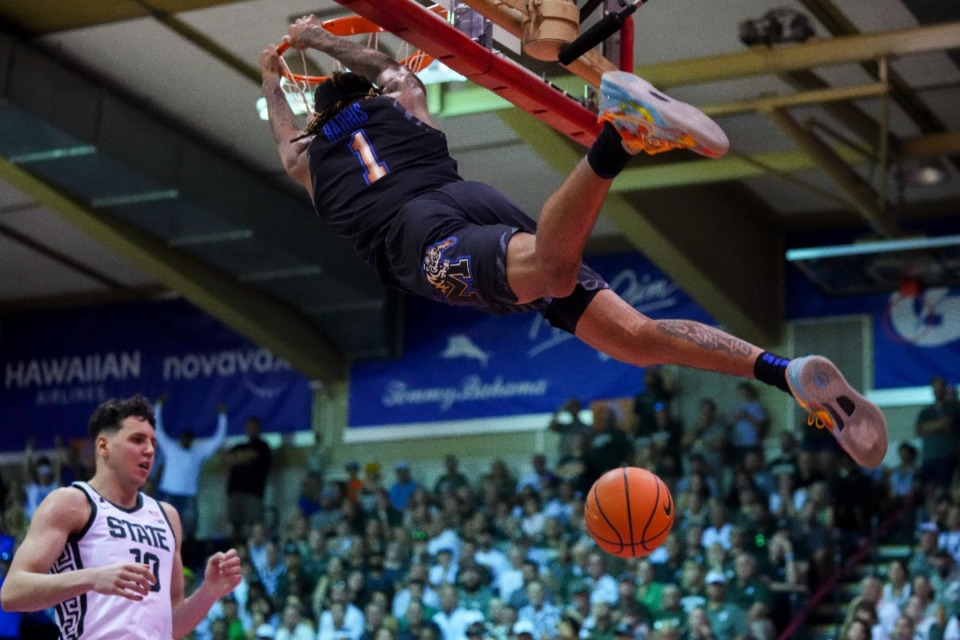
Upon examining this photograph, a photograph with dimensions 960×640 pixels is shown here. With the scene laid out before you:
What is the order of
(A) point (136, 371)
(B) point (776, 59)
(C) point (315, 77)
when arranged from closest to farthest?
1. (C) point (315, 77)
2. (B) point (776, 59)
3. (A) point (136, 371)

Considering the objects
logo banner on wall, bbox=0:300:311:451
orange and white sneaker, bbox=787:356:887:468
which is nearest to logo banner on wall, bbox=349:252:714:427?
logo banner on wall, bbox=0:300:311:451

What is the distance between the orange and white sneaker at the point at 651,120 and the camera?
4211 millimetres

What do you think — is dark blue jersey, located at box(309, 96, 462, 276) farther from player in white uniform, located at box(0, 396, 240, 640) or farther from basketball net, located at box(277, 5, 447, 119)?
player in white uniform, located at box(0, 396, 240, 640)

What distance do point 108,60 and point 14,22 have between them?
106cm

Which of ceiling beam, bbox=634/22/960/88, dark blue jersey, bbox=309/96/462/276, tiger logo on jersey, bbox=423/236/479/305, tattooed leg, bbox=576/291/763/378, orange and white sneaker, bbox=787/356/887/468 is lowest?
orange and white sneaker, bbox=787/356/887/468

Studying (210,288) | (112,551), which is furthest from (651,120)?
(210,288)

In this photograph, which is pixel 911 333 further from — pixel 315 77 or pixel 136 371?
pixel 315 77

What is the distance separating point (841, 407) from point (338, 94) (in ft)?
7.74

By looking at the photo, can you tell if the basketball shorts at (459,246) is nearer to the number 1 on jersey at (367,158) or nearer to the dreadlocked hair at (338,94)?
the number 1 on jersey at (367,158)

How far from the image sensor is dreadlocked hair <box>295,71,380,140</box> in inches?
221

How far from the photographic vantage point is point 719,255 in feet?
53.9

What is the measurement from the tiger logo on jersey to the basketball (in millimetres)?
1580

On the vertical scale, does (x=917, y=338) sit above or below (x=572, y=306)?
above

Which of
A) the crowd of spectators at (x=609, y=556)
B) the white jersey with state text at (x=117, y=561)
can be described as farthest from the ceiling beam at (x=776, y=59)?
the white jersey with state text at (x=117, y=561)
